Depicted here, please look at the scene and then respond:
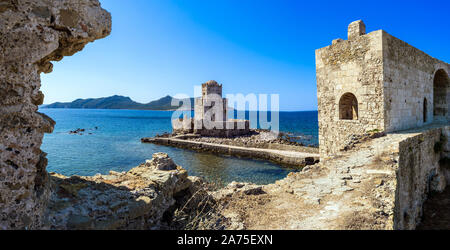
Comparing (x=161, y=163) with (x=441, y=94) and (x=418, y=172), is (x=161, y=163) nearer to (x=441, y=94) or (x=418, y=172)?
(x=418, y=172)

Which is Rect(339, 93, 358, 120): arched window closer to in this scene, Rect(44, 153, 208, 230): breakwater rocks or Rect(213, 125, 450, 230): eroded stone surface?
Rect(213, 125, 450, 230): eroded stone surface

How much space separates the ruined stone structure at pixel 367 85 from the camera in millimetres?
7160

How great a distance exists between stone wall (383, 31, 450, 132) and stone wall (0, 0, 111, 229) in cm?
798

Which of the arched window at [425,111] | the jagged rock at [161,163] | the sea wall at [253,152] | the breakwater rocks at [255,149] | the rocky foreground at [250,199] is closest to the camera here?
the rocky foreground at [250,199]

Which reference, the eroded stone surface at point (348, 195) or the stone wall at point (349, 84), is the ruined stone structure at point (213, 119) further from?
the eroded stone surface at point (348, 195)

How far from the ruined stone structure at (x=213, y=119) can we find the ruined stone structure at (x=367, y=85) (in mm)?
21653

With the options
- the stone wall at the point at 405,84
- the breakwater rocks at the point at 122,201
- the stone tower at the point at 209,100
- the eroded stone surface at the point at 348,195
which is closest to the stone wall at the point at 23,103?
the breakwater rocks at the point at 122,201

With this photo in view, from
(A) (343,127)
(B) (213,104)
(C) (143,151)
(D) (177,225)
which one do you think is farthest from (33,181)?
(B) (213,104)

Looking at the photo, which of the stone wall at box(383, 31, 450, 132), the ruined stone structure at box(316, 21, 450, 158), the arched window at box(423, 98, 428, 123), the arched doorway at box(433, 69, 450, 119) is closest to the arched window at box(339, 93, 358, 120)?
the ruined stone structure at box(316, 21, 450, 158)

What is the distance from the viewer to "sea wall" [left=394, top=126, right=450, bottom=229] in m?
5.14

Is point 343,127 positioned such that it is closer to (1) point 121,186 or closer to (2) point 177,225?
(2) point 177,225

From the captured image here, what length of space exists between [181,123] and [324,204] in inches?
1237

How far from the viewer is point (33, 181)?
219cm

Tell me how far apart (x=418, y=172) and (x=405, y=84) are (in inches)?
125
